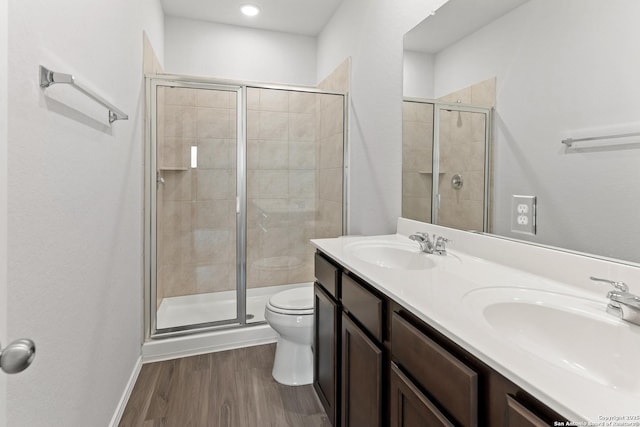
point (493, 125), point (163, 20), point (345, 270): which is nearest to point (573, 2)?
point (493, 125)

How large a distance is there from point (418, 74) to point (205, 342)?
7.27 ft

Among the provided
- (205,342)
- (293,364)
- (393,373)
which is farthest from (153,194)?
(393,373)

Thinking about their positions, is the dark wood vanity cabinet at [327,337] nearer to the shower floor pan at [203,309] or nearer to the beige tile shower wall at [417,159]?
the beige tile shower wall at [417,159]

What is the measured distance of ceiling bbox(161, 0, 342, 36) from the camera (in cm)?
284

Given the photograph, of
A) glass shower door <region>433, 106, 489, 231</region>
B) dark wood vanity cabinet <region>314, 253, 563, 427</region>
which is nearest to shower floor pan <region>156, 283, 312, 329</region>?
dark wood vanity cabinet <region>314, 253, 563, 427</region>

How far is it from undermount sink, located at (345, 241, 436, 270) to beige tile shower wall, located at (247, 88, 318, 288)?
123 centimetres

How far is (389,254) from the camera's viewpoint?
6.03 feet

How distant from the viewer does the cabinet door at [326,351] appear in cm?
154

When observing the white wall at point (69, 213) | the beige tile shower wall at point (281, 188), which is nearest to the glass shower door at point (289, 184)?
the beige tile shower wall at point (281, 188)

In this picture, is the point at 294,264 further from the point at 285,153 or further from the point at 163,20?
the point at 163,20

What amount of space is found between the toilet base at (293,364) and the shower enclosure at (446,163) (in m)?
1.04

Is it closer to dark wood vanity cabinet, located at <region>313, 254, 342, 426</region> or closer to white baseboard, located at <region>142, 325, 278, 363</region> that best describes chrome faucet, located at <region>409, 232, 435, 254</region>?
dark wood vanity cabinet, located at <region>313, 254, 342, 426</region>

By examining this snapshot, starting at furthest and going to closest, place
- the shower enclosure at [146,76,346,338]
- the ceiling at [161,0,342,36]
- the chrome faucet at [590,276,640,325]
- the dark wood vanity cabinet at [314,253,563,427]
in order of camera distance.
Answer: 1. the ceiling at [161,0,342,36]
2. the shower enclosure at [146,76,346,338]
3. the chrome faucet at [590,276,640,325]
4. the dark wood vanity cabinet at [314,253,563,427]

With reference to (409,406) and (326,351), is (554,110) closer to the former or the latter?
(409,406)
